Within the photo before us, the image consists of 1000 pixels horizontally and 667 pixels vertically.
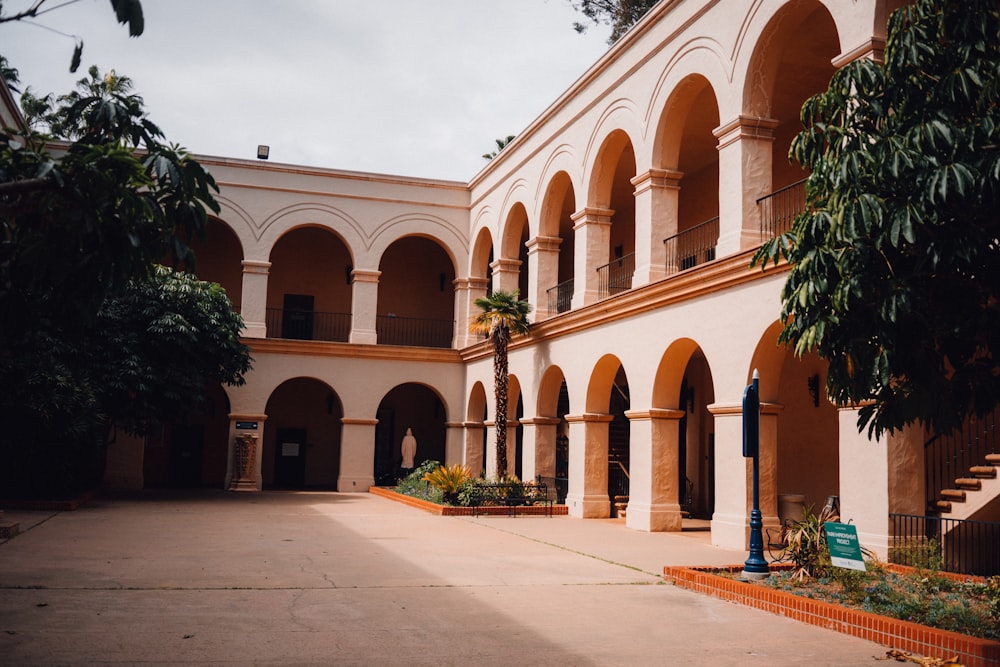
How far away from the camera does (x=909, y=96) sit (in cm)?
745

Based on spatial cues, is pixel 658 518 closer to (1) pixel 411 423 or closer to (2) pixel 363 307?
(2) pixel 363 307

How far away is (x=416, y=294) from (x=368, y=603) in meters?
23.4

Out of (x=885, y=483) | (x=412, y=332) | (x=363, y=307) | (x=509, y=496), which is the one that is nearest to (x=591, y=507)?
(x=509, y=496)

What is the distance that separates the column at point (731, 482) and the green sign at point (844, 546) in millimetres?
5449

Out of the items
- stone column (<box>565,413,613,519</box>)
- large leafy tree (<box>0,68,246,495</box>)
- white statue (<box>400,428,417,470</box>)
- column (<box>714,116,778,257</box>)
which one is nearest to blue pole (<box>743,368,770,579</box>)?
column (<box>714,116,778,257</box>)

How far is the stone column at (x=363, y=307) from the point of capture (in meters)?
27.2

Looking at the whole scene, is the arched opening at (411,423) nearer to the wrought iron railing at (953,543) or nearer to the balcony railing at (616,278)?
the balcony railing at (616,278)

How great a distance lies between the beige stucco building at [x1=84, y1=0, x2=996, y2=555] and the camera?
14.4 m

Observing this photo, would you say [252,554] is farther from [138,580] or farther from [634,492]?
[634,492]

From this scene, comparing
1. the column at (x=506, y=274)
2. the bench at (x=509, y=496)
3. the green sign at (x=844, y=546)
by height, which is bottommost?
the bench at (x=509, y=496)

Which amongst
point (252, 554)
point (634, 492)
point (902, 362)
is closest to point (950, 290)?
point (902, 362)

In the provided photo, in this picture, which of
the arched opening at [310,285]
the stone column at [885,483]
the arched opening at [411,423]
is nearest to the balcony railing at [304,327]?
the arched opening at [310,285]

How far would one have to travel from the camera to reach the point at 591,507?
63.7 ft

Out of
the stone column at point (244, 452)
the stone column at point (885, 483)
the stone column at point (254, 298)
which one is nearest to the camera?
the stone column at point (885, 483)
